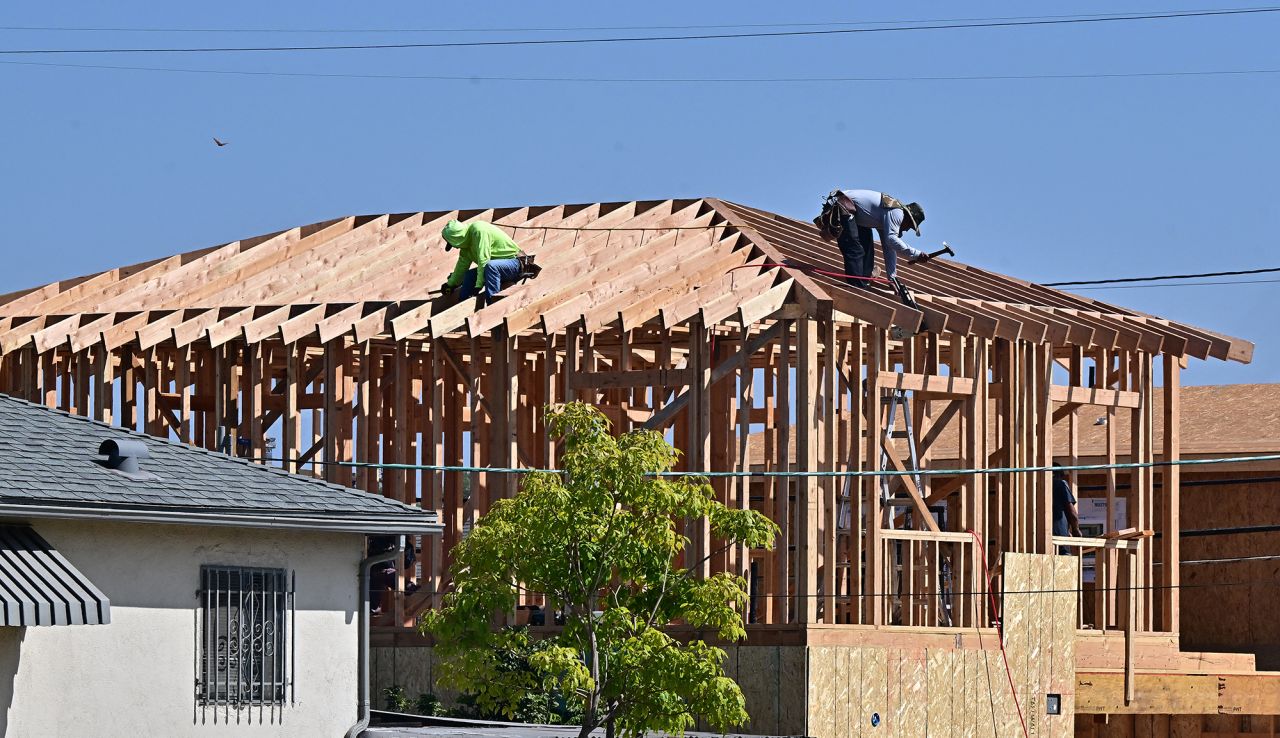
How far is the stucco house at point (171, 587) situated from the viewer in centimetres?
1698

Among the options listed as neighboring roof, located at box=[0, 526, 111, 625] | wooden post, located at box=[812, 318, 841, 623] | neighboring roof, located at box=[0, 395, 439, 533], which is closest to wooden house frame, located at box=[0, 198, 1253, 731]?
wooden post, located at box=[812, 318, 841, 623]

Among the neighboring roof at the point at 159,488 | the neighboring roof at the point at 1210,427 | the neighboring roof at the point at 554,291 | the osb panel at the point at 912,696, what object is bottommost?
the osb panel at the point at 912,696

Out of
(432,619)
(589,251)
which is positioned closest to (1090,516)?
(589,251)

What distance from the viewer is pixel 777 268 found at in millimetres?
23625

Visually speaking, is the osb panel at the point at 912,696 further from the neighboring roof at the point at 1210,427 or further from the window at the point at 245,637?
the neighboring roof at the point at 1210,427

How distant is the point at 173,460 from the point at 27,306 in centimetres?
995

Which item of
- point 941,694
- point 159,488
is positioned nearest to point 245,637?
point 159,488

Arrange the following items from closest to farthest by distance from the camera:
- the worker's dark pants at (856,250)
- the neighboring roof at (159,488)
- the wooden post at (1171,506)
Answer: the neighboring roof at (159,488) < the worker's dark pants at (856,250) < the wooden post at (1171,506)

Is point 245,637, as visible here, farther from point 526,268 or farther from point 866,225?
point 866,225

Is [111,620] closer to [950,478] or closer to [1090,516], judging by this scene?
[950,478]

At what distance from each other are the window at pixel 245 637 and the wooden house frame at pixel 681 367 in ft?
14.3

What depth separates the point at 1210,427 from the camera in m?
33.3

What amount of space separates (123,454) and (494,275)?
670cm

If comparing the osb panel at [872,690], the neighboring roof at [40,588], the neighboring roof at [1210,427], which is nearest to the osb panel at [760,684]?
the osb panel at [872,690]
